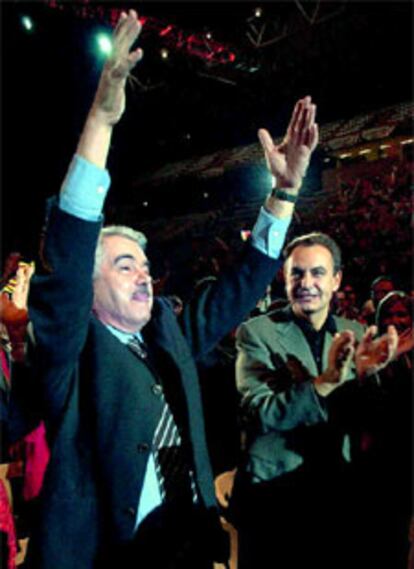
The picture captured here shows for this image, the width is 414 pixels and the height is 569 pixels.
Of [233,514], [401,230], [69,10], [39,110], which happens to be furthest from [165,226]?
[233,514]

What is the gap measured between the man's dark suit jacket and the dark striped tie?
1.3 inches

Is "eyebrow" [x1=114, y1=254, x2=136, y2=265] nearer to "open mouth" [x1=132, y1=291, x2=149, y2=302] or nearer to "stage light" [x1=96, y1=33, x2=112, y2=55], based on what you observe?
"open mouth" [x1=132, y1=291, x2=149, y2=302]

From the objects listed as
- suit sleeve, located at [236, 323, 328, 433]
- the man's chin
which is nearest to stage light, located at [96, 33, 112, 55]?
the man's chin

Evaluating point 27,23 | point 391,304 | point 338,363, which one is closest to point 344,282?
point 391,304

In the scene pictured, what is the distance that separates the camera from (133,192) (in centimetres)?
2198

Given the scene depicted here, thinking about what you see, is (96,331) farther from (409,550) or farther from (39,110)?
(39,110)

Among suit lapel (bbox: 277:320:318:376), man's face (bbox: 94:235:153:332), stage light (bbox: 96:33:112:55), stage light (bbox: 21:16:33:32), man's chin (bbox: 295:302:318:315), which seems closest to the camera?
man's face (bbox: 94:235:153:332)

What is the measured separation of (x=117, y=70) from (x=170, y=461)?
116 centimetres

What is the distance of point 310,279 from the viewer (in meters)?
2.58

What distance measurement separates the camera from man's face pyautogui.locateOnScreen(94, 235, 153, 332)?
1.73 metres

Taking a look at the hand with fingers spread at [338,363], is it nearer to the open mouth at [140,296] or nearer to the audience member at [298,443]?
the audience member at [298,443]

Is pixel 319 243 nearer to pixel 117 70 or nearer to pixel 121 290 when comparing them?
pixel 121 290

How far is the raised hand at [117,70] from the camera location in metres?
1.30

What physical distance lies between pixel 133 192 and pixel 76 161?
69.3 feet
